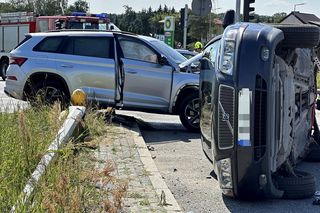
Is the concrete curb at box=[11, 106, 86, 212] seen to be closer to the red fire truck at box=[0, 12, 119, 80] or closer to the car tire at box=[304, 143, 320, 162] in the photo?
the car tire at box=[304, 143, 320, 162]

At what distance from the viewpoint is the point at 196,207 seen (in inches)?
208

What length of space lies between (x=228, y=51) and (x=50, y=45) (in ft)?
20.7

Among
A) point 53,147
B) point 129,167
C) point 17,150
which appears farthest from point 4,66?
point 17,150

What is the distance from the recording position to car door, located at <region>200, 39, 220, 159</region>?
18.4ft

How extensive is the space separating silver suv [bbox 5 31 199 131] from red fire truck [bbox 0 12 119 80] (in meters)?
11.2

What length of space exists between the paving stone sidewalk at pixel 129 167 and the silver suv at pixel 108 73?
1037 mm

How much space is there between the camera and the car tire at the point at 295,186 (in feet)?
17.8

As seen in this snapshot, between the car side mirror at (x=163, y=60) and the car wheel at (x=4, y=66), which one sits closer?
the car side mirror at (x=163, y=60)

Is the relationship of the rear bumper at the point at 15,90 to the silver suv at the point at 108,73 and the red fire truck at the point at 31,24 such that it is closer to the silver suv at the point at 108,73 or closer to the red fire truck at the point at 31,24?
the silver suv at the point at 108,73

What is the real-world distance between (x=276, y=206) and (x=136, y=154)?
8.04ft

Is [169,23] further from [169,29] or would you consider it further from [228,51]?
[228,51]

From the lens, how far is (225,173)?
5.16m

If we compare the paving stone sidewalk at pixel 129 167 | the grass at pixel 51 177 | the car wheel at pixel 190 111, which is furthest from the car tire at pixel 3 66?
the grass at pixel 51 177

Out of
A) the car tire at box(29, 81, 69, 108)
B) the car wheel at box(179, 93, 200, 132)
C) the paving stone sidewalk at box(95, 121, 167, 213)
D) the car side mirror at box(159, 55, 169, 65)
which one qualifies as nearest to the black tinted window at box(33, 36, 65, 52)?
the car tire at box(29, 81, 69, 108)
